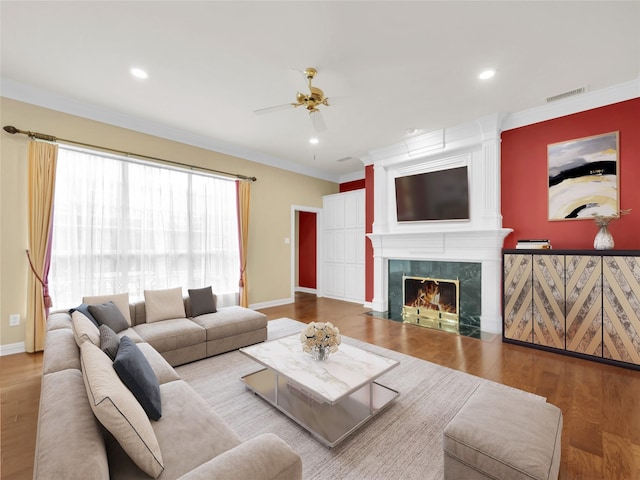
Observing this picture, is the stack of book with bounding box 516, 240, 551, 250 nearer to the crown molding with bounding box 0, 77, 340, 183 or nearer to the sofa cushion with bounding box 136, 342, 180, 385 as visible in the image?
the sofa cushion with bounding box 136, 342, 180, 385

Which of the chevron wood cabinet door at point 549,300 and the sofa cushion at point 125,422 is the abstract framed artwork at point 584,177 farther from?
the sofa cushion at point 125,422

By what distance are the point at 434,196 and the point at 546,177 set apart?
1500 mm

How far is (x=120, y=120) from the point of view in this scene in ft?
12.9

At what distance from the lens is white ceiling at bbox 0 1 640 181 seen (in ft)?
7.20

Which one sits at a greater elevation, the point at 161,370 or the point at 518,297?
the point at 518,297

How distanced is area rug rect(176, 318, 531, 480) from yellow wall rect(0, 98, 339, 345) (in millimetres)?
2363

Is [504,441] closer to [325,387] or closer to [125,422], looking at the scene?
[325,387]

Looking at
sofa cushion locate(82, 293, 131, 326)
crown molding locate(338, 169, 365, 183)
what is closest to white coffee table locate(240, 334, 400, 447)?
sofa cushion locate(82, 293, 131, 326)

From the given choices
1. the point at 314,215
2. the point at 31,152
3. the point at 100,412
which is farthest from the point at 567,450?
the point at 314,215

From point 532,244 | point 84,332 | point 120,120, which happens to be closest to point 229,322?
point 84,332

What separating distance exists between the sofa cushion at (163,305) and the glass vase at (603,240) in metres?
5.04

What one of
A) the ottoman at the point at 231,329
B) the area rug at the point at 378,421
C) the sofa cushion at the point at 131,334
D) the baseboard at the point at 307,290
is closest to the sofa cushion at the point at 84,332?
the sofa cushion at the point at 131,334

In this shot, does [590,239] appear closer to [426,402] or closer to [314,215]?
[426,402]

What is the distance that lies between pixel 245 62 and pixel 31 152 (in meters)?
2.84
